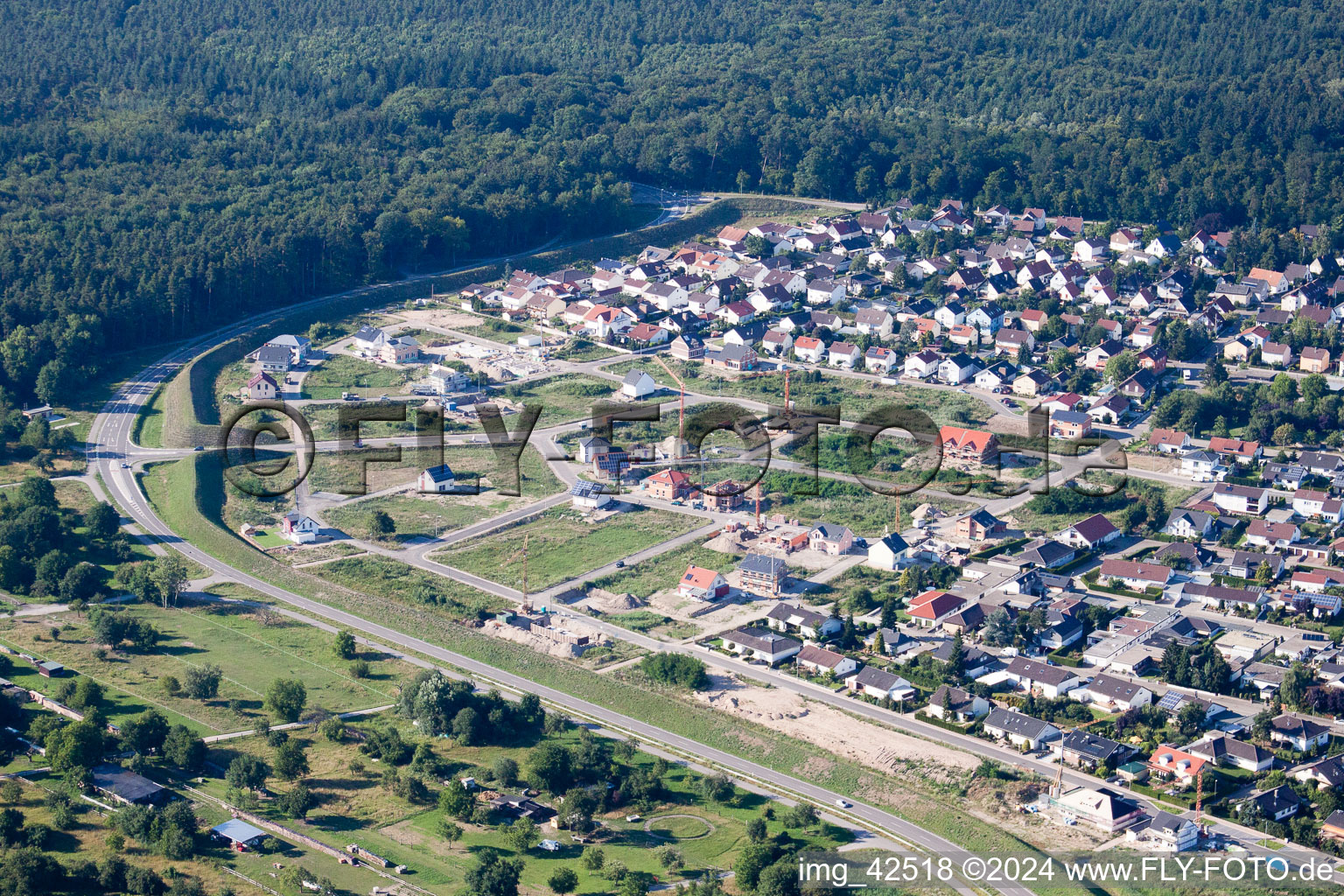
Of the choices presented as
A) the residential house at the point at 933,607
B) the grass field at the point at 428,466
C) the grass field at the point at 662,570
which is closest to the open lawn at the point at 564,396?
the grass field at the point at 428,466

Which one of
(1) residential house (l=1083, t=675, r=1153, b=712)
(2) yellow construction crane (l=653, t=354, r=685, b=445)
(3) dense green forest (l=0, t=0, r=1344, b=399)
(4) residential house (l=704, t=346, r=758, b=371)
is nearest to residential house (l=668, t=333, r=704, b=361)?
(4) residential house (l=704, t=346, r=758, b=371)

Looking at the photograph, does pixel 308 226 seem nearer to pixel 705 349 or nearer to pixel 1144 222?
pixel 705 349

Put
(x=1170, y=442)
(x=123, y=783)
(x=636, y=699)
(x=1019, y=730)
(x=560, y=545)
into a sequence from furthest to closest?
(x=1170, y=442) → (x=560, y=545) → (x=636, y=699) → (x=1019, y=730) → (x=123, y=783)

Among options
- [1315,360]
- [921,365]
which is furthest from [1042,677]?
[1315,360]

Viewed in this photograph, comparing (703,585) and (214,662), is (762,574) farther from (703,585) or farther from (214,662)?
(214,662)

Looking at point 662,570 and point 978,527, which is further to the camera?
point 978,527

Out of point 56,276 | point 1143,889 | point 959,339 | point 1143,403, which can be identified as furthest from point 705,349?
point 1143,889

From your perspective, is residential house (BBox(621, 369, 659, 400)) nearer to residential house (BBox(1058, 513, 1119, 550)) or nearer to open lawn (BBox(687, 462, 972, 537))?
open lawn (BBox(687, 462, 972, 537))
